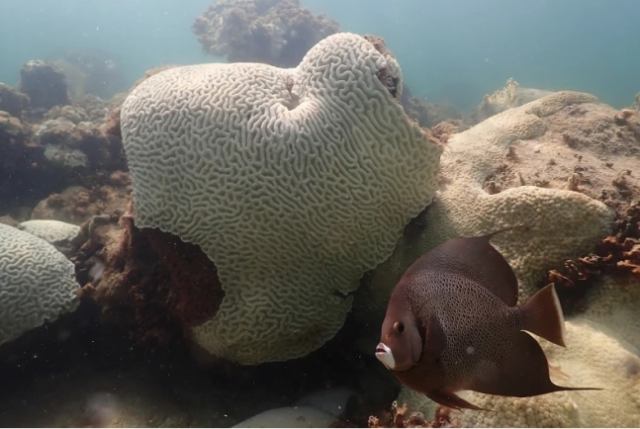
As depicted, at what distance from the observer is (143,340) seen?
387 cm

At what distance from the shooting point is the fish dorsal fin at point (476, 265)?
174cm

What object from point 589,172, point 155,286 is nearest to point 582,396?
point 589,172

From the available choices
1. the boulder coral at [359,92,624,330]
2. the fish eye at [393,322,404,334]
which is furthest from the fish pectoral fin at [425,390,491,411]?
the boulder coral at [359,92,624,330]

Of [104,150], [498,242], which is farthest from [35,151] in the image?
[498,242]

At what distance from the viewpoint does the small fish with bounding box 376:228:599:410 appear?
5.00 feet

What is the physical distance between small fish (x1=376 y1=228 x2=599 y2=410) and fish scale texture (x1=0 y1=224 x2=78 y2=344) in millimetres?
3568

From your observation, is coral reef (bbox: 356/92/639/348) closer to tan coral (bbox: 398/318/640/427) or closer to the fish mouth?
tan coral (bbox: 398/318/640/427)

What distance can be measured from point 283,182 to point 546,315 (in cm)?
217

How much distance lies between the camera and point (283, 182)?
3328 mm

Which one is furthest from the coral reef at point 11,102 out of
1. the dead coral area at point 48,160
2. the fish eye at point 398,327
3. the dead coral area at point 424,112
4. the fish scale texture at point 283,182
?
the fish eye at point 398,327

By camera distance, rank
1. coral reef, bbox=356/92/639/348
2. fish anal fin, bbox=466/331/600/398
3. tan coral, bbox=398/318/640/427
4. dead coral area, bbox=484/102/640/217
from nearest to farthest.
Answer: fish anal fin, bbox=466/331/600/398, tan coral, bbox=398/318/640/427, coral reef, bbox=356/92/639/348, dead coral area, bbox=484/102/640/217

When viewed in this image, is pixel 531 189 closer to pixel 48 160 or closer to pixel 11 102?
pixel 48 160

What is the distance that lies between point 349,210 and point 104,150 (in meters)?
5.50

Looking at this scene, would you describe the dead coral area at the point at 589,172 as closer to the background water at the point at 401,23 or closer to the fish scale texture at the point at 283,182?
the fish scale texture at the point at 283,182
